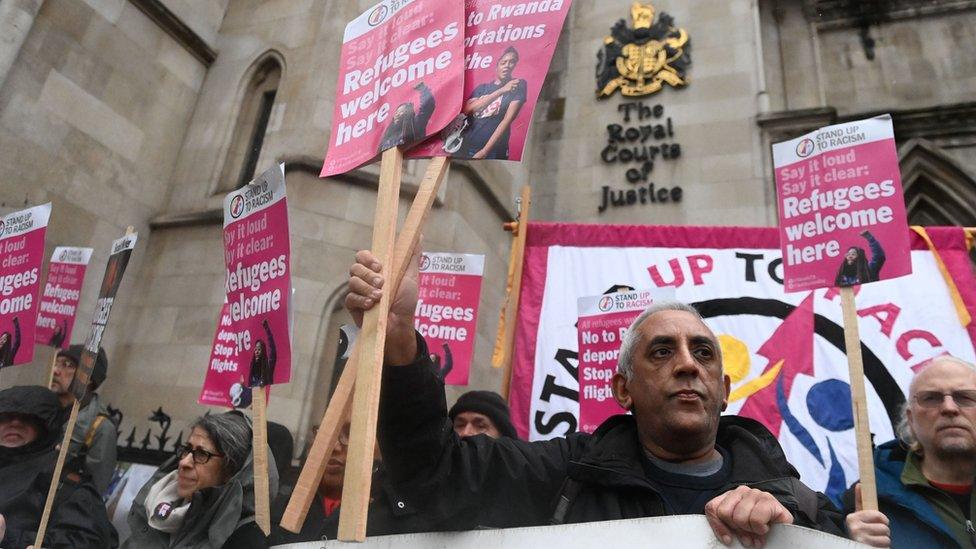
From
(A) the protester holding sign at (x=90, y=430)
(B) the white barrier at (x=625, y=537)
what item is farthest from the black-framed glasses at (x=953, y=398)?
(A) the protester holding sign at (x=90, y=430)

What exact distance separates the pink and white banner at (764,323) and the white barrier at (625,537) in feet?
10.1

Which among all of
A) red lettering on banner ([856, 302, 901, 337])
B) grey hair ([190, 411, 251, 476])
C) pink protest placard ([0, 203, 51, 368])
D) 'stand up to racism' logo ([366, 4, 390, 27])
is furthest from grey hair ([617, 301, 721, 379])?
pink protest placard ([0, 203, 51, 368])

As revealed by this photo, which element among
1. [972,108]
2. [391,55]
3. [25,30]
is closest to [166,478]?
[391,55]

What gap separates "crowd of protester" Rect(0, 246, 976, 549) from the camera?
1.53 meters

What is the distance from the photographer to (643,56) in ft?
32.0

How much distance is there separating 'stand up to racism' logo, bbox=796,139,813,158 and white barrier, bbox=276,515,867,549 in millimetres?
2506

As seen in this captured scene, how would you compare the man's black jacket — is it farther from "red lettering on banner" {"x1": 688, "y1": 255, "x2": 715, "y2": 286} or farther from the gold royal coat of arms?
the gold royal coat of arms

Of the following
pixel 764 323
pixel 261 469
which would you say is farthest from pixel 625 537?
pixel 764 323

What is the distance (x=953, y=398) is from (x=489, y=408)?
2.04 meters

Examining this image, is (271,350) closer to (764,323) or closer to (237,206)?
(237,206)

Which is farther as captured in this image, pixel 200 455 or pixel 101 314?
pixel 101 314

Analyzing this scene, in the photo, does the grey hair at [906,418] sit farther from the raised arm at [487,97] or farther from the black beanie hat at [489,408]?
the raised arm at [487,97]

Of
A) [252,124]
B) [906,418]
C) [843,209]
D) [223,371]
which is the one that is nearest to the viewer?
[906,418]

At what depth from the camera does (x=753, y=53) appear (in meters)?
9.13
